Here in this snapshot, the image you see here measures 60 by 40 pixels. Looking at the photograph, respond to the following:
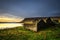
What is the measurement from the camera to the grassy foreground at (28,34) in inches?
88.5

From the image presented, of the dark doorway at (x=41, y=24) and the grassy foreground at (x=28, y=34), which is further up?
the dark doorway at (x=41, y=24)

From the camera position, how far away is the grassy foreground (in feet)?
7.38

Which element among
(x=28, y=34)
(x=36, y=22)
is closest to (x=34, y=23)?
(x=36, y=22)

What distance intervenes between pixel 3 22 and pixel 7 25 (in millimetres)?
96

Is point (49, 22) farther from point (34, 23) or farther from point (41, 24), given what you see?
point (34, 23)

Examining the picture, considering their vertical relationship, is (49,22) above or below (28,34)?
above

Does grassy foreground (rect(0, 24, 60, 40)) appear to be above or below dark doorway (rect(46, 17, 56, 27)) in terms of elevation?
below

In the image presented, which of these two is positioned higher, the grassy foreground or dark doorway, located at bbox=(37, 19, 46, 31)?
dark doorway, located at bbox=(37, 19, 46, 31)

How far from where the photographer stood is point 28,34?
89.9 inches

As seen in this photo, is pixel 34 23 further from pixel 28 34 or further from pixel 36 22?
pixel 28 34

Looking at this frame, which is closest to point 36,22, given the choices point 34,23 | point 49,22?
point 34,23

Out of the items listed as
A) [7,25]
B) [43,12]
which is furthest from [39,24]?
[7,25]

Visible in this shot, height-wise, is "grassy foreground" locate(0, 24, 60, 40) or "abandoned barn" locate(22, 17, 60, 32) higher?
"abandoned barn" locate(22, 17, 60, 32)

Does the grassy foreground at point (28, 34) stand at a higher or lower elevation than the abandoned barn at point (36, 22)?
lower
